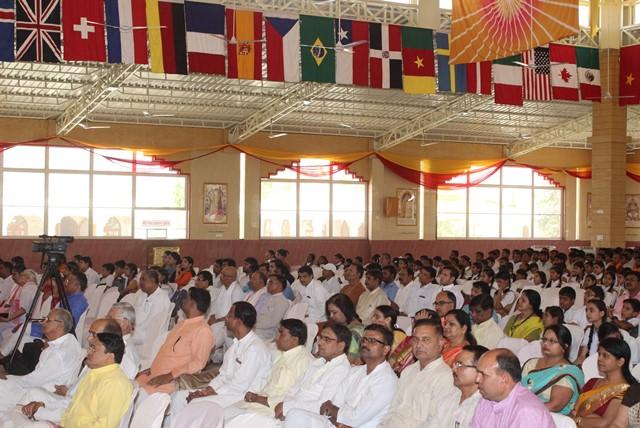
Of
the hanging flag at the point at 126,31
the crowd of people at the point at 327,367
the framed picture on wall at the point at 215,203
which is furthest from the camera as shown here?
the framed picture on wall at the point at 215,203

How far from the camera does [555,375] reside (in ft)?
15.0

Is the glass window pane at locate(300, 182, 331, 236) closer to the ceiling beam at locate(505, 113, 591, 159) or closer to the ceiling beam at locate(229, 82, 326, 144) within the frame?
the ceiling beam at locate(229, 82, 326, 144)

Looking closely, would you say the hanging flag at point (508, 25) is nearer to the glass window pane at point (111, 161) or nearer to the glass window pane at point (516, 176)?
the glass window pane at point (111, 161)

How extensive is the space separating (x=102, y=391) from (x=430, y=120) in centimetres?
1653

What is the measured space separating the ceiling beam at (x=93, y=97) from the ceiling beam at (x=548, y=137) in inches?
493

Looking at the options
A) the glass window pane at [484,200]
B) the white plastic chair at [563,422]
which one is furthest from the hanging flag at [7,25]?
the glass window pane at [484,200]

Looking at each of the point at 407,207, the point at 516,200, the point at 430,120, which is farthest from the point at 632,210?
the point at 430,120

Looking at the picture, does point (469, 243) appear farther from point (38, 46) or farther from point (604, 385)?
point (604, 385)

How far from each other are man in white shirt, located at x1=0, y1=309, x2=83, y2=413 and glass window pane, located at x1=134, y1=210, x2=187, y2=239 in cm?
1460

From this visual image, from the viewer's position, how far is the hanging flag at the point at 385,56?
1224 cm

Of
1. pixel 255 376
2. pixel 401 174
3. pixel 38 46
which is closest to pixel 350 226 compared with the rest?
pixel 401 174

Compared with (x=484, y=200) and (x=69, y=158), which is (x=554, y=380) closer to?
(x=69, y=158)

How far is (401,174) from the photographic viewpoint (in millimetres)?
22156

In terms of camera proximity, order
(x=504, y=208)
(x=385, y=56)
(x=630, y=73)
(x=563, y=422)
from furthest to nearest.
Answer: (x=504, y=208), (x=630, y=73), (x=385, y=56), (x=563, y=422)
